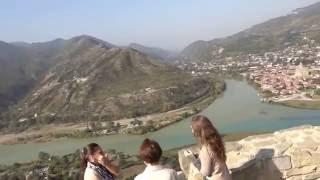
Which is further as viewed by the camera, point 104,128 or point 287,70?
point 287,70

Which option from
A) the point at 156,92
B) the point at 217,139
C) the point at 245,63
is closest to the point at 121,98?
the point at 156,92

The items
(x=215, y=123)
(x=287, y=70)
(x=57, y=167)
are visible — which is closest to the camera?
(x=57, y=167)

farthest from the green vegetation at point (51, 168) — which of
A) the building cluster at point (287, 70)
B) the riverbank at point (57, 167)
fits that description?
the building cluster at point (287, 70)

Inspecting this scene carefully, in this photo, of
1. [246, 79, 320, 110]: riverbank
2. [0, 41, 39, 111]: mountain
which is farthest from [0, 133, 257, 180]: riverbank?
[0, 41, 39, 111]: mountain

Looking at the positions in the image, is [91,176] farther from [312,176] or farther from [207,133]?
[312,176]

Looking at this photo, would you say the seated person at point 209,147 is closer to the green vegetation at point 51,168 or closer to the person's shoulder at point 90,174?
the person's shoulder at point 90,174

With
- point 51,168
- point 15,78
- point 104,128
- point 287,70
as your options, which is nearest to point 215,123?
point 104,128

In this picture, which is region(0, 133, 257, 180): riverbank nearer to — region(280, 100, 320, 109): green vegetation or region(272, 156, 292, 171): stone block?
region(280, 100, 320, 109): green vegetation
